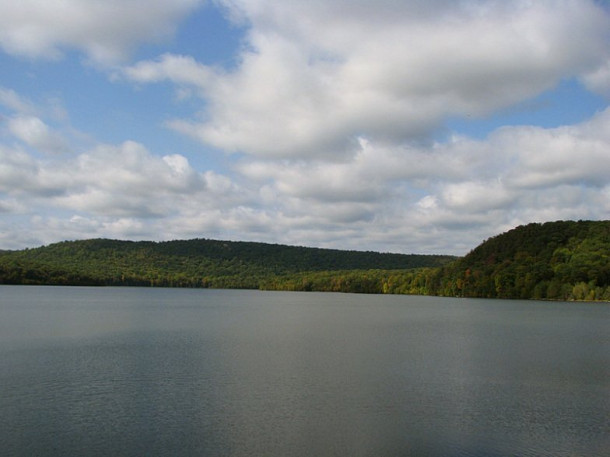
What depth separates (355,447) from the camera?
51.8 feet

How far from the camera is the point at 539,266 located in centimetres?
12425

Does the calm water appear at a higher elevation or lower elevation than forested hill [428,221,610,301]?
lower

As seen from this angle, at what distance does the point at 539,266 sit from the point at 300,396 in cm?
11530

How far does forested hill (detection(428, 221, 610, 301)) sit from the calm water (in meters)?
80.0

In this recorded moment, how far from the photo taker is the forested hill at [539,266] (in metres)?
114

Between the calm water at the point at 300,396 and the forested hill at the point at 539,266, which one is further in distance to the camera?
the forested hill at the point at 539,266

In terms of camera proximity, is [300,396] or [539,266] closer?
[300,396]

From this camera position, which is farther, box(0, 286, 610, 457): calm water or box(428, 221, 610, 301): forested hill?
box(428, 221, 610, 301): forested hill

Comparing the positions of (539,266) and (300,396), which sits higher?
(539,266)

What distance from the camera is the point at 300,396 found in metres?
21.9

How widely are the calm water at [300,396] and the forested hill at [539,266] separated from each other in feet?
262

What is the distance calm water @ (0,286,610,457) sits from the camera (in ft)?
53.1

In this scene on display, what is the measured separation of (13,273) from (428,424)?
584 feet

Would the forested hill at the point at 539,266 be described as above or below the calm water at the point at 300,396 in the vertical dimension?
above
